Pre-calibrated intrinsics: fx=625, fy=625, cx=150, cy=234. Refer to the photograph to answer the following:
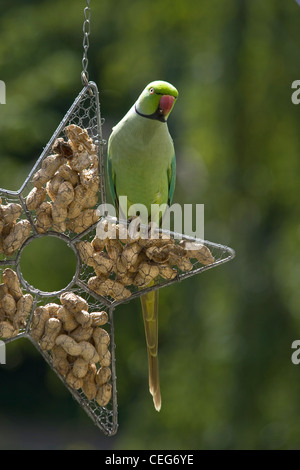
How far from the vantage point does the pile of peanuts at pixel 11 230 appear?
1.29 metres

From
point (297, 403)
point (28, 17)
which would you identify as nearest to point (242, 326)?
point (297, 403)

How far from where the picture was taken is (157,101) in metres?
1.49

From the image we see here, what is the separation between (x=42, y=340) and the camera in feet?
4.40

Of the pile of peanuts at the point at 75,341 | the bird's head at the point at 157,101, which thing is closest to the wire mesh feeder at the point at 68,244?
the pile of peanuts at the point at 75,341

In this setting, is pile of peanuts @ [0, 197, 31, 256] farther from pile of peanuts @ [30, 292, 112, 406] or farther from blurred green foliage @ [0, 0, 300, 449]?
blurred green foliage @ [0, 0, 300, 449]

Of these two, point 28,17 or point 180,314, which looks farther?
point 28,17

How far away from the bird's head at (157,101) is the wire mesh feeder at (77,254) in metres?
0.17

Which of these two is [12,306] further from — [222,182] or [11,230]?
[222,182]

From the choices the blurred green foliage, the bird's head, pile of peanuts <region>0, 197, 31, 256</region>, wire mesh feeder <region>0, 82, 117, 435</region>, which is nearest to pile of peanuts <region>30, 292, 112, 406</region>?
wire mesh feeder <region>0, 82, 117, 435</region>

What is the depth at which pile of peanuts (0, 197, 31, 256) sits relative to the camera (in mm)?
1290

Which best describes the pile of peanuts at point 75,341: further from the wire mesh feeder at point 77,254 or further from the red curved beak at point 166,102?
the red curved beak at point 166,102

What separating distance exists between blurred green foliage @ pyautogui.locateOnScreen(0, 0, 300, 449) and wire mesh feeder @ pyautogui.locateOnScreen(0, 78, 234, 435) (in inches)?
45.4

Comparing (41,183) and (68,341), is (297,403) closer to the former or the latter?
(68,341)

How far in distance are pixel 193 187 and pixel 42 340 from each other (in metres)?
1.60
